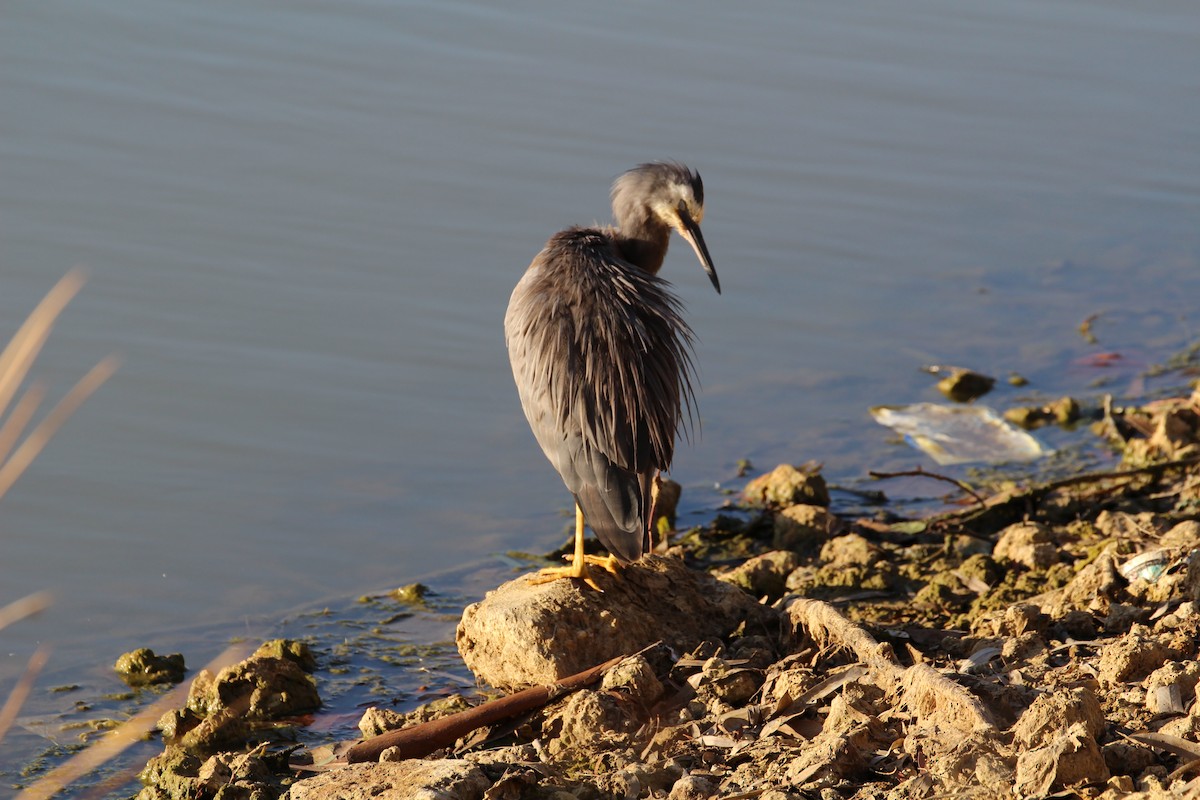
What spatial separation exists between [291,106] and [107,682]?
18.9 ft

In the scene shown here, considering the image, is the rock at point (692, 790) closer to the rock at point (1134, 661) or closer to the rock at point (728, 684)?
the rock at point (728, 684)

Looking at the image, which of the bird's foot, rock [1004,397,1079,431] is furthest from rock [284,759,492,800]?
rock [1004,397,1079,431]

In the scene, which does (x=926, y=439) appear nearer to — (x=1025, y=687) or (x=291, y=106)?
(x=1025, y=687)

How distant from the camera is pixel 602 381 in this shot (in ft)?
16.4

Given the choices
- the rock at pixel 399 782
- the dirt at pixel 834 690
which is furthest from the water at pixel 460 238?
the rock at pixel 399 782

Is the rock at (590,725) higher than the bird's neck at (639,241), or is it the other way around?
the bird's neck at (639,241)

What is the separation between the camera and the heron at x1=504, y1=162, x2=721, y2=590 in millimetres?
4918

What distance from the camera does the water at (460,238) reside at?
6707 mm

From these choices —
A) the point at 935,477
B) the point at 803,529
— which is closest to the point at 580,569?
the point at 803,529

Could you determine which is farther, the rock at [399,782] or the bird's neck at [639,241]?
the bird's neck at [639,241]

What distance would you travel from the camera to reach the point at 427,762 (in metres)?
3.95

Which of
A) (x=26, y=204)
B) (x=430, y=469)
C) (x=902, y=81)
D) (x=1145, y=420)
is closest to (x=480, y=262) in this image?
(x=430, y=469)

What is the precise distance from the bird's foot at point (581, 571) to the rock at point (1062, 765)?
189 cm

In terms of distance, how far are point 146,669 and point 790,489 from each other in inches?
116
